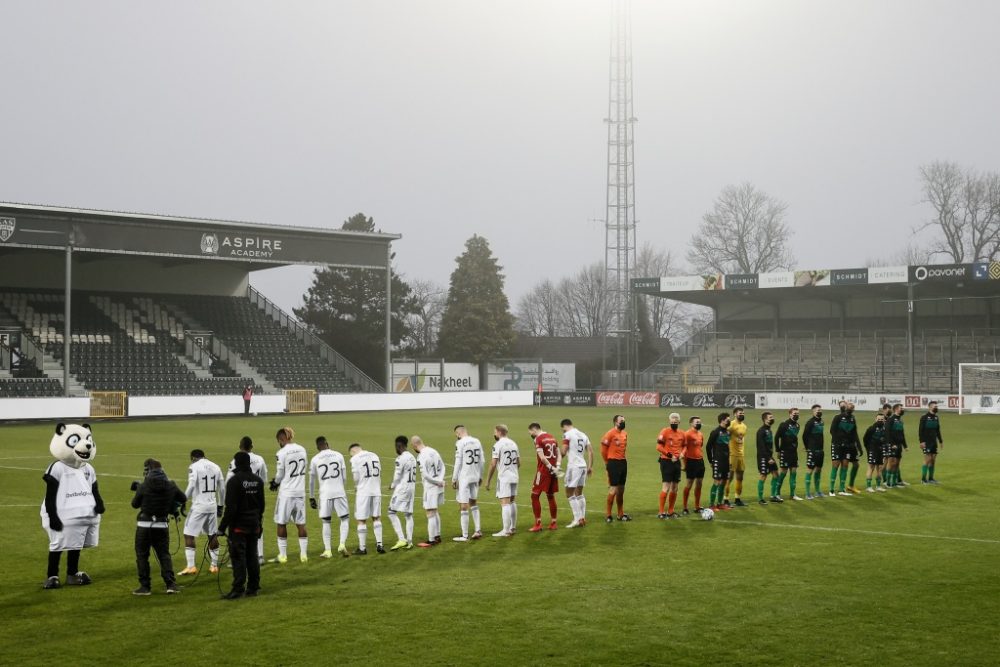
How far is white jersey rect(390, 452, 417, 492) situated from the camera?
1727 cm

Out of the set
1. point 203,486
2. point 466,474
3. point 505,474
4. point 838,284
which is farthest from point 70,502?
point 838,284

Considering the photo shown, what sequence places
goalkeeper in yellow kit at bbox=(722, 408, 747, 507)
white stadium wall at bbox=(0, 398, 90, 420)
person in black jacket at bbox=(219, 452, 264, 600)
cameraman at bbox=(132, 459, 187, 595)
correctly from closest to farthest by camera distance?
person in black jacket at bbox=(219, 452, 264, 600) → cameraman at bbox=(132, 459, 187, 595) → goalkeeper in yellow kit at bbox=(722, 408, 747, 507) → white stadium wall at bbox=(0, 398, 90, 420)

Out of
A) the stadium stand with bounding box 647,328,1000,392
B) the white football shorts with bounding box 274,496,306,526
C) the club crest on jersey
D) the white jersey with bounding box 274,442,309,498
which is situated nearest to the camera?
the white jersey with bounding box 274,442,309,498

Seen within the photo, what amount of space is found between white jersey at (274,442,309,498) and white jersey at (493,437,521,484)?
12.4 feet

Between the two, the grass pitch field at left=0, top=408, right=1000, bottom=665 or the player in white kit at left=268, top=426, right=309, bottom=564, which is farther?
the player in white kit at left=268, top=426, right=309, bottom=564

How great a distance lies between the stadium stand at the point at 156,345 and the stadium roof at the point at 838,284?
81.5 ft

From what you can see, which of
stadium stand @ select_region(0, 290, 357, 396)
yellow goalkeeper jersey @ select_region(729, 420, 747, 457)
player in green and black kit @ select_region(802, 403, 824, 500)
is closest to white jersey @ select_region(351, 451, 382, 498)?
yellow goalkeeper jersey @ select_region(729, 420, 747, 457)

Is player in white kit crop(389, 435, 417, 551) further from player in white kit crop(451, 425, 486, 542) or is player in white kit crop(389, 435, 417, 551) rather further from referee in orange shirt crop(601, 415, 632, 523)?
referee in orange shirt crop(601, 415, 632, 523)

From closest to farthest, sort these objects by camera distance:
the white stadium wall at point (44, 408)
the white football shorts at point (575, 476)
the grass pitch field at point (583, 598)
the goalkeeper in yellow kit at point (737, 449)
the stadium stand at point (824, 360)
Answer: the grass pitch field at point (583, 598)
the white football shorts at point (575, 476)
the goalkeeper in yellow kit at point (737, 449)
the white stadium wall at point (44, 408)
the stadium stand at point (824, 360)

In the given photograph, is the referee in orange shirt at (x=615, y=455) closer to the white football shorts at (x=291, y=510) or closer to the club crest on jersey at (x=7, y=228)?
the white football shorts at (x=291, y=510)

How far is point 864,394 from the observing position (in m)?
64.1

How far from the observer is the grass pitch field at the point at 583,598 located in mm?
11086

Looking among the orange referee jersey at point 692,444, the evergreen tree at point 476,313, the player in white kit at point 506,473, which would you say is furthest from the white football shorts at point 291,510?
the evergreen tree at point 476,313


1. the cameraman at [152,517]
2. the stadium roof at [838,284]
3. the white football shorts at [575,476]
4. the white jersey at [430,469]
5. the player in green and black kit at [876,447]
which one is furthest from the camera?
the stadium roof at [838,284]
